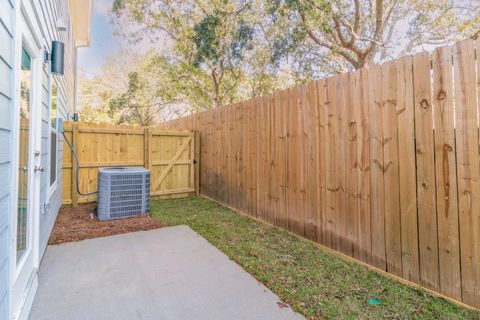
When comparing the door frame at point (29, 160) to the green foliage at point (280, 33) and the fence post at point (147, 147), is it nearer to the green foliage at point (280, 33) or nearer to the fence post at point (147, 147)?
the fence post at point (147, 147)

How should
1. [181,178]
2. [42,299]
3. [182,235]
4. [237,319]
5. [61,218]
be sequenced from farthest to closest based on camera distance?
[181,178] → [61,218] → [182,235] → [42,299] → [237,319]

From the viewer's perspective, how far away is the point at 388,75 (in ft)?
7.61

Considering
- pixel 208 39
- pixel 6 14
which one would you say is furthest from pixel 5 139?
pixel 208 39

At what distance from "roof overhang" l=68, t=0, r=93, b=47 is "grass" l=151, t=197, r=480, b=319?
633 cm

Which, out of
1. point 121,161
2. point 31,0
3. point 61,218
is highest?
point 31,0

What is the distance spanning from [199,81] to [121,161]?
6.54 metres

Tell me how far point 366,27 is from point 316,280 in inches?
328

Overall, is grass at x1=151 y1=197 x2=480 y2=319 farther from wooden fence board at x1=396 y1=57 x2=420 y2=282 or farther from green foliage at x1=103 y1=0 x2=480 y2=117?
green foliage at x1=103 y1=0 x2=480 y2=117

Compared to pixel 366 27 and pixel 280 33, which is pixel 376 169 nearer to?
pixel 280 33

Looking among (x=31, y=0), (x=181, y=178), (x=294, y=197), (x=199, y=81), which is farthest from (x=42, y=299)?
(x=199, y=81)

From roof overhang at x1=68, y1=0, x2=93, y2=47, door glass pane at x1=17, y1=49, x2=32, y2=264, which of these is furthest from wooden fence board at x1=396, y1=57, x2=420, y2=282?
roof overhang at x1=68, y1=0, x2=93, y2=47

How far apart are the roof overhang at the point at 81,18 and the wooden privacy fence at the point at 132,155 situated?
3.35 metres

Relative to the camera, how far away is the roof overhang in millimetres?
6273

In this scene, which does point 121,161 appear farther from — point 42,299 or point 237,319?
point 237,319
